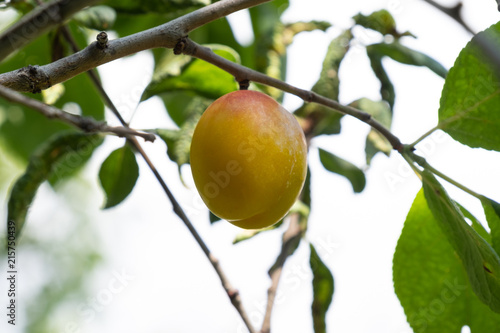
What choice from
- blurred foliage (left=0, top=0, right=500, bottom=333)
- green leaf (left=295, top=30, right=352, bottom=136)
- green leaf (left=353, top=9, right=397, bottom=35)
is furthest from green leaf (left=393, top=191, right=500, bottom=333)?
green leaf (left=353, top=9, right=397, bottom=35)

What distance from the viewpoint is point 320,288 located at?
55.5 inches

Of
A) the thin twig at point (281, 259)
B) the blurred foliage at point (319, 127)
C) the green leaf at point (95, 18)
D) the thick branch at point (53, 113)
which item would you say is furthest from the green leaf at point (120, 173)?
the thick branch at point (53, 113)

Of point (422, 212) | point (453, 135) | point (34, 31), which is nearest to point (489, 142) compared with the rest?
point (453, 135)

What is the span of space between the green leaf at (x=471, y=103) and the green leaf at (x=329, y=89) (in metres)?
0.48

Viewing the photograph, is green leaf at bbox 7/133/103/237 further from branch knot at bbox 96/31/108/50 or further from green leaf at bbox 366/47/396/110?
green leaf at bbox 366/47/396/110

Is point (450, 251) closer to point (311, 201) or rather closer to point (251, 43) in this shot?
point (311, 201)

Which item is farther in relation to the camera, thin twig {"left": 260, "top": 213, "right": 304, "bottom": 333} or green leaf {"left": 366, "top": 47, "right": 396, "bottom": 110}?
green leaf {"left": 366, "top": 47, "right": 396, "bottom": 110}

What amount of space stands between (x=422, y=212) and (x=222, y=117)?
1.75 feet

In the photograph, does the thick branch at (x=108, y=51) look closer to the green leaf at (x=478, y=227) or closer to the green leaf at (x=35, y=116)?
the green leaf at (x=478, y=227)

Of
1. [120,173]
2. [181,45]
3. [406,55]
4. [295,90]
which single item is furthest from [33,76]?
[406,55]

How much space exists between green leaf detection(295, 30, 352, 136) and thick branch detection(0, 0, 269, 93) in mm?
734

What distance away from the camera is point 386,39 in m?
1.58

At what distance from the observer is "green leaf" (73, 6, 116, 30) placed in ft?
3.80

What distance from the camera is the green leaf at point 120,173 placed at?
4.26 ft
